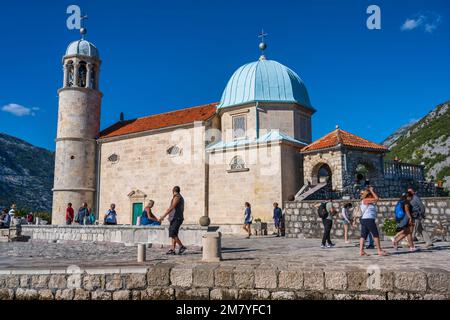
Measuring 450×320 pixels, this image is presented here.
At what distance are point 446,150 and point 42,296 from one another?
53.0 meters

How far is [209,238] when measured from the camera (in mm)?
7555

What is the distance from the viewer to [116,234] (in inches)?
544

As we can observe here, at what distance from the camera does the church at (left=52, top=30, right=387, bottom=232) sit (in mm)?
21641

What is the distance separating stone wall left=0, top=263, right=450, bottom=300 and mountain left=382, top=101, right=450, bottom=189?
40.1 m

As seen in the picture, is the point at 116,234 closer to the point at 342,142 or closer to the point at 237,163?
the point at 237,163

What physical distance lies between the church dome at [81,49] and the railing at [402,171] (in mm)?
21704

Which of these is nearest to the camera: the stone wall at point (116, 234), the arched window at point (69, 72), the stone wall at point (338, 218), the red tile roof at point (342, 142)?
the stone wall at point (116, 234)

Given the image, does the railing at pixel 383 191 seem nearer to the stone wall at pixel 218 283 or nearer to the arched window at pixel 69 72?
the stone wall at pixel 218 283

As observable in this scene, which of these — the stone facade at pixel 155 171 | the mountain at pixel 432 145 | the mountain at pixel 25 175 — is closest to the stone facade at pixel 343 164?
the stone facade at pixel 155 171

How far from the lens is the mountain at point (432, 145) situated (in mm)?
47719

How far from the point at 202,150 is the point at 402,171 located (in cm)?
1162
